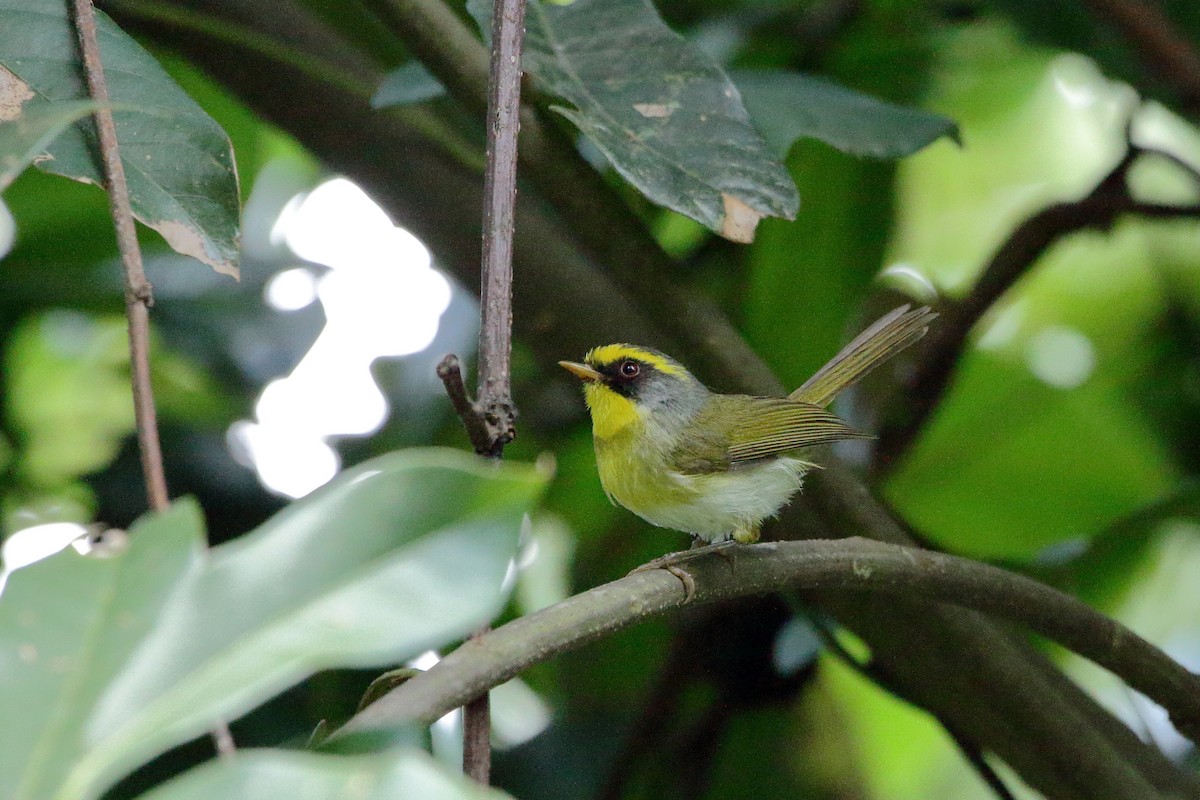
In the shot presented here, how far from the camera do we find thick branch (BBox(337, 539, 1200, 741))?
2.82ft

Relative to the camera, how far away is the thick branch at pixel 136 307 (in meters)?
0.86

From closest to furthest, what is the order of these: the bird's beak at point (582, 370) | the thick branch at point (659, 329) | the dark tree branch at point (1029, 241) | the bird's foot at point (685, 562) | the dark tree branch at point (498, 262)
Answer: the dark tree branch at point (498, 262)
the bird's foot at point (685, 562)
the thick branch at point (659, 329)
the bird's beak at point (582, 370)
the dark tree branch at point (1029, 241)

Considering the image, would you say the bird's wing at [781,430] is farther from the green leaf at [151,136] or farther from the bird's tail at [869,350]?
the green leaf at [151,136]

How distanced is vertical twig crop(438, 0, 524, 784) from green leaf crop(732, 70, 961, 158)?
0.70 metres

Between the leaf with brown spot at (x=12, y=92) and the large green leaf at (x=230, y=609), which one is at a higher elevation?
the leaf with brown spot at (x=12, y=92)

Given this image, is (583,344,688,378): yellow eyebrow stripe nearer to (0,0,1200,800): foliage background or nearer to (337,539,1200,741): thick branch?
(0,0,1200,800): foliage background

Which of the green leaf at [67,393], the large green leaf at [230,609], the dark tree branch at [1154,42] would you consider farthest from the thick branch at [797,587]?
the green leaf at [67,393]

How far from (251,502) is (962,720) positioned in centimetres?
147

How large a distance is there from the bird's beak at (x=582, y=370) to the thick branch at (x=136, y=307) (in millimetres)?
1012

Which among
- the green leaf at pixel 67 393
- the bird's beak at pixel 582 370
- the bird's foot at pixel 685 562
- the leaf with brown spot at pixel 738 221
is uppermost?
the leaf with brown spot at pixel 738 221

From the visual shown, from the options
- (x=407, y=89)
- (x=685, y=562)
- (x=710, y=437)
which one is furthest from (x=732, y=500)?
(x=407, y=89)

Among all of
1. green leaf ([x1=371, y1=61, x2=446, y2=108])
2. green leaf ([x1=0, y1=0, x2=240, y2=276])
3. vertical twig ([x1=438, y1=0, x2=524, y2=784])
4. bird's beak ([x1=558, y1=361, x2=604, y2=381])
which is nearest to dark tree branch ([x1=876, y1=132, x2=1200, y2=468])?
bird's beak ([x1=558, y1=361, x2=604, y2=381])

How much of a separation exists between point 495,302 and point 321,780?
1.75 ft

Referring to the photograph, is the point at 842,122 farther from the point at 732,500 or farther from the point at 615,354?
the point at 732,500
